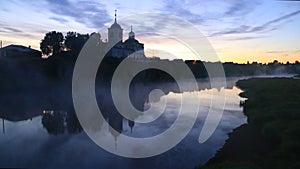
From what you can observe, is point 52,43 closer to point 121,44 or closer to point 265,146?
point 121,44

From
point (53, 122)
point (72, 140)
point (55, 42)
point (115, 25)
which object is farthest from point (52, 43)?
point (72, 140)

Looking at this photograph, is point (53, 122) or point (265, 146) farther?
point (53, 122)

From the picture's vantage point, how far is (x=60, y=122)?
56.1ft

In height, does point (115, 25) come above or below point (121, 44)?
above

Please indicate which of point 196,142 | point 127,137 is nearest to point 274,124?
point 196,142

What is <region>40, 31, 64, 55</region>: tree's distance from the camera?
160 ft

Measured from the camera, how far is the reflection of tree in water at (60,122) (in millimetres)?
14975

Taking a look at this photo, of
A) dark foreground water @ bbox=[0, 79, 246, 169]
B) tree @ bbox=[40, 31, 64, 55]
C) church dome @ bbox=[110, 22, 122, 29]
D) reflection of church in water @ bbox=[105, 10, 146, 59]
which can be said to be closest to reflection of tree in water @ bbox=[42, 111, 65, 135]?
dark foreground water @ bbox=[0, 79, 246, 169]

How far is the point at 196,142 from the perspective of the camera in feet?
41.0

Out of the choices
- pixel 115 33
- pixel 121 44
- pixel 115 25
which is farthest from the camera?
pixel 115 25

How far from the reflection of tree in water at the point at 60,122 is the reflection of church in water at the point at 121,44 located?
2995 centimetres

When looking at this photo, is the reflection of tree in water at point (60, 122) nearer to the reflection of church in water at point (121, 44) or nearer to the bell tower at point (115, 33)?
the reflection of church in water at point (121, 44)

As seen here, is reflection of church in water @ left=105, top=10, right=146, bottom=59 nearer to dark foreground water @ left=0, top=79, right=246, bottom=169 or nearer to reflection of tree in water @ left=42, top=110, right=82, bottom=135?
dark foreground water @ left=0, top=79, right=246, bottom=169

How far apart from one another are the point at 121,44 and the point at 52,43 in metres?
12.5
